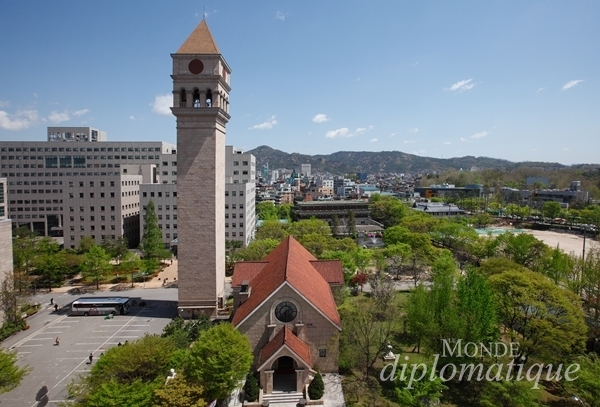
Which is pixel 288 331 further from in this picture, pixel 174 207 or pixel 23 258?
pixel 174 207

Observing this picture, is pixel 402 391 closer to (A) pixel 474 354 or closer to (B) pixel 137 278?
(A) pixel 474 354

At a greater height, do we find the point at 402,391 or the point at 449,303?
the point at 449,303

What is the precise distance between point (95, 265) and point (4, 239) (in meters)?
13.4

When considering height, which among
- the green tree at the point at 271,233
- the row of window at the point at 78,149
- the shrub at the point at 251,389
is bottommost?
the shrub at the point at 251,389

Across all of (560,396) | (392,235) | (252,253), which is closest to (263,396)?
(560,396)

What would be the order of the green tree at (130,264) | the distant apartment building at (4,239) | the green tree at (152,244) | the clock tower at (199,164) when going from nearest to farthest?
the distant apartment building at (4,239) < the clock tower at (199,164) < the green tree at (130,264) < the green tree at (152,244)

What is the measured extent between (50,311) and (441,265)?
39525 millimetres

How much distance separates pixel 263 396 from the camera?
72.1ft

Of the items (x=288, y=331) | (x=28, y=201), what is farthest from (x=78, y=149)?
(x=288, y=331)

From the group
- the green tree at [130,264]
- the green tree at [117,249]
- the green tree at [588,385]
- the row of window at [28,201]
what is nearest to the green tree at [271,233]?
the green tree at [130,264]

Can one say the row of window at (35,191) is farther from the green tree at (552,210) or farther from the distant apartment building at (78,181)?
the green tree at (552,210)

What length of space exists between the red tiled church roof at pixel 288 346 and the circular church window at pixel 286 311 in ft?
1.99

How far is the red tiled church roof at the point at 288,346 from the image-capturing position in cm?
2247

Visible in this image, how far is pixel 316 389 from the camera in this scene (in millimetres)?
21766
